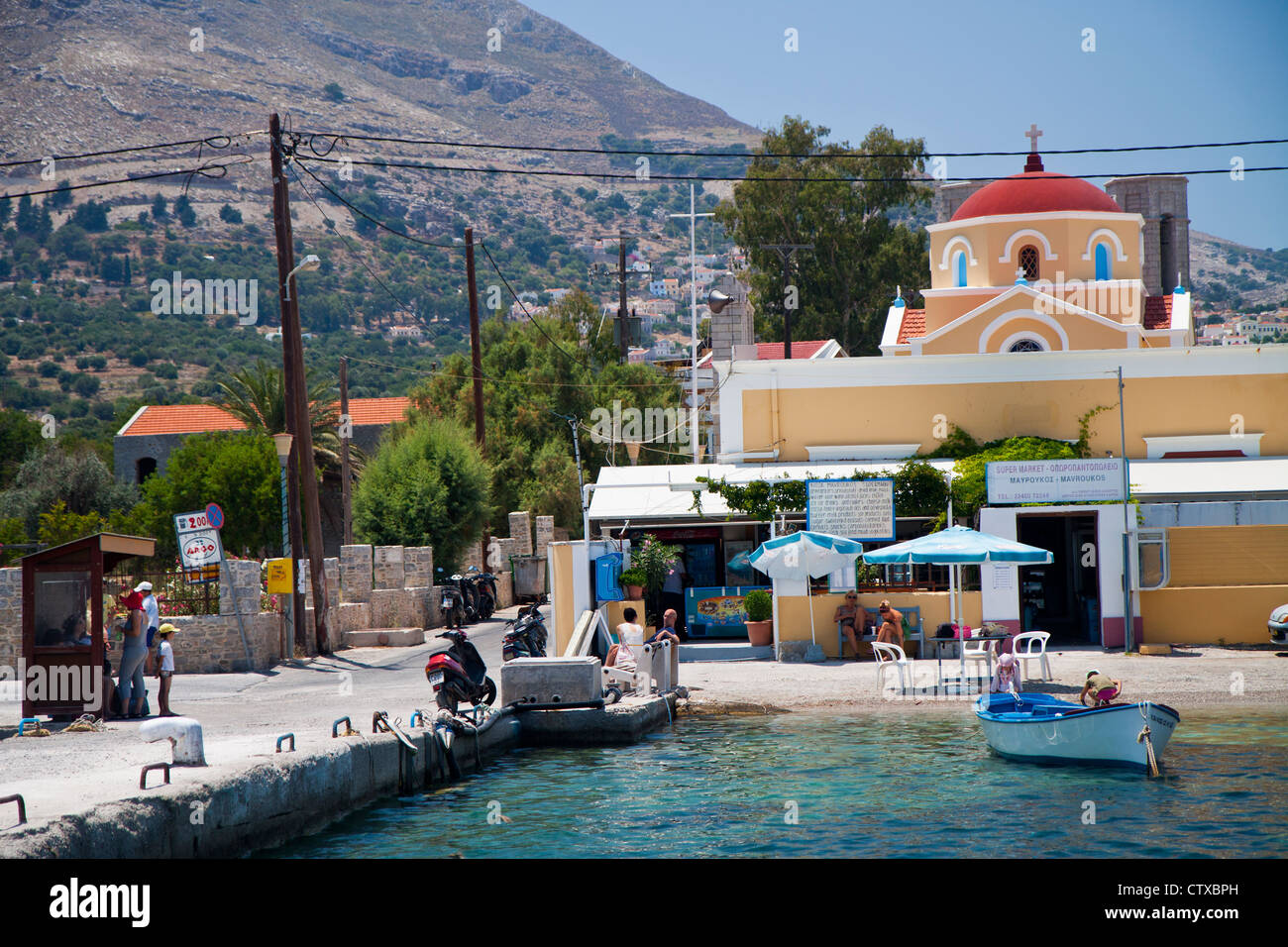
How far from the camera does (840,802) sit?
474 inches

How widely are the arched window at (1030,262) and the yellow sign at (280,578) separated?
21.1m

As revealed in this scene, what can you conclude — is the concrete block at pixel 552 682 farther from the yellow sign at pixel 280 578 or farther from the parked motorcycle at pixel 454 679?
the yellow sign at pixel 280 578

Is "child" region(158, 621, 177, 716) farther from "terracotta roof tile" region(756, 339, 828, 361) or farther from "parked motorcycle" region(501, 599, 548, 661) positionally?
"terracotta roof tile" region(756, 339, 828, 361)

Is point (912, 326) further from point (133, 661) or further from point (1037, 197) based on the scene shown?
→ point (133, 661)

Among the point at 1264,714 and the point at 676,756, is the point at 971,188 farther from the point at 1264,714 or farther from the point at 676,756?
the point at 676,756

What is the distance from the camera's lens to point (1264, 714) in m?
16.1

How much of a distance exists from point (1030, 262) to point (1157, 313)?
23.4ft

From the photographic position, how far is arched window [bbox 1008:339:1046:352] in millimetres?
30328

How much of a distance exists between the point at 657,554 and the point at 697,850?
14.0 metres

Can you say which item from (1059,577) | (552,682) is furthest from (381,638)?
(1059,577)

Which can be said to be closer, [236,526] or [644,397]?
[236,526]

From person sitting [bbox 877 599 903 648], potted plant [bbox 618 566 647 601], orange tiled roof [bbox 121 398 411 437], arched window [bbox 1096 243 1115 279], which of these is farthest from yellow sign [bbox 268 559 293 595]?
orange tiled roof [bbox 121 398 411 437]
